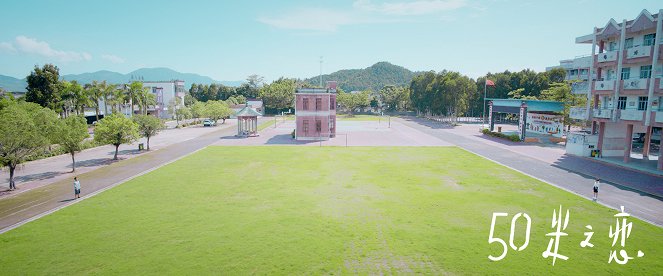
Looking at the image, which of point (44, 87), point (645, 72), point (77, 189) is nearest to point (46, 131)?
point (77, 189)

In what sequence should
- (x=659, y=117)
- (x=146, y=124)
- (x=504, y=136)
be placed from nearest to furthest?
(x=659, y=117)
(x=146, y=124)
(x=504, y=136)

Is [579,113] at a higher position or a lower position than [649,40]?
lower

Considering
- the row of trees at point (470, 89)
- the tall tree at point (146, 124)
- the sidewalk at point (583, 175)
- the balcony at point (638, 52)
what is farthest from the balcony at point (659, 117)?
the tall tree at point (146, 124)

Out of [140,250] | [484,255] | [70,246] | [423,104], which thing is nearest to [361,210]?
[484,255]

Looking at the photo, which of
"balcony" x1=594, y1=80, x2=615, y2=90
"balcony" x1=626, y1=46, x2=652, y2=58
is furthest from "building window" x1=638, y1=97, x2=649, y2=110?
"balcony" x1=626, y1=46, x2=652, y2=58

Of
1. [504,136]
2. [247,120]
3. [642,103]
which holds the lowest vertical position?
[504,136]

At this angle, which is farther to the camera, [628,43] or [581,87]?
[581,87]

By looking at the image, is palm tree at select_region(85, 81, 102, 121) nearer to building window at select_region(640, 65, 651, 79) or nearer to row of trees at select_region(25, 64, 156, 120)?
row of trees at select_region(25, 64, 156, 120)

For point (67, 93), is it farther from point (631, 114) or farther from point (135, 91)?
point (631, 114)
